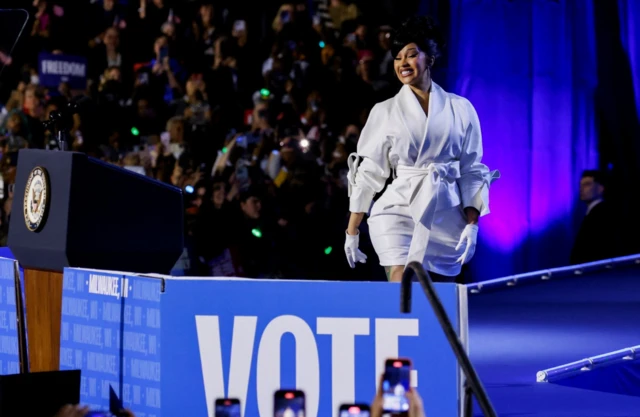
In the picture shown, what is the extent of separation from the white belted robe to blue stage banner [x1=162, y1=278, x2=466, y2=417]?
5.43 ft

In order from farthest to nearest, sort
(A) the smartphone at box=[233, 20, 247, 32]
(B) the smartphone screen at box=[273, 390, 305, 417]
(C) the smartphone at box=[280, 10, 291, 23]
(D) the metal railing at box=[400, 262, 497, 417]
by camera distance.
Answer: (A) the smartphone at box=[233, 20, 247, 32] → (C) the smartphone at box=[280, 10, 291, 23] → (D) the metal railing at box=[400, 262, 497, 417] → (B) the smartphone screen at box=[273, 390, 305, 417]

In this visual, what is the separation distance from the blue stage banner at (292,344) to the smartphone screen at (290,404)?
1.14 meters

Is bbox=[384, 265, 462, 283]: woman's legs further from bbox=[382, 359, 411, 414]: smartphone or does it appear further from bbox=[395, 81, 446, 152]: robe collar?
bbox=[382, 359, 411, 414]: smartphone

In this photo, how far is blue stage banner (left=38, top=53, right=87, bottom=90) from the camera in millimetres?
11812

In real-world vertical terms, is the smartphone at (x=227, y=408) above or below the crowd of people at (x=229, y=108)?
below

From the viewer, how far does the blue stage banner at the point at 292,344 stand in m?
3.87

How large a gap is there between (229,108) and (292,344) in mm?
7135

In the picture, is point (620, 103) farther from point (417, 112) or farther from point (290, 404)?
point (290, 404)

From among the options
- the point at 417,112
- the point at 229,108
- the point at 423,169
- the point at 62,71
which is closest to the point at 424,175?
the point at 423,169

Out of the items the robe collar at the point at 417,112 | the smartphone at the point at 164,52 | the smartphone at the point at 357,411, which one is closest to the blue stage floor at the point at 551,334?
the robe collar at the point at 417,112

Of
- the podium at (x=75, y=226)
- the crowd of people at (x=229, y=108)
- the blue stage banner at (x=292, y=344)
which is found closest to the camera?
the blue stage banner at (x=292, y=344)

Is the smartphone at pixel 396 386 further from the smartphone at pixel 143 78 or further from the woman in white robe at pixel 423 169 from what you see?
the smartphone at pixel 143 78

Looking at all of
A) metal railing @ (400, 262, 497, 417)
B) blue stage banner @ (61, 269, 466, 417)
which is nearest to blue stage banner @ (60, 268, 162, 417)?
blue stage banner @ (61, 269, 466, 417)

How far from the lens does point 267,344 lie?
3961 millimetres
